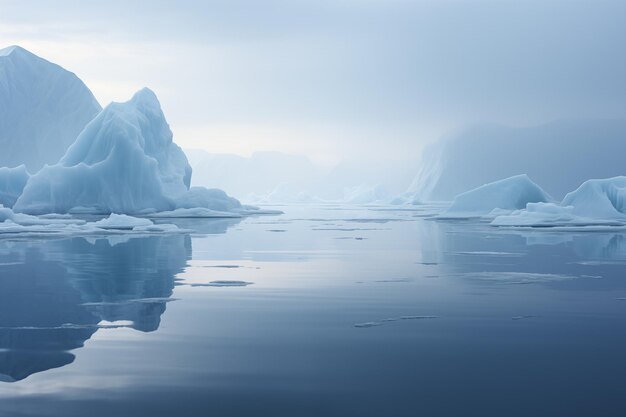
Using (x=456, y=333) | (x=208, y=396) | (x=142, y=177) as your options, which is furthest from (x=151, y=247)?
(x=142, y=177)

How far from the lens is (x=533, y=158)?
111 m

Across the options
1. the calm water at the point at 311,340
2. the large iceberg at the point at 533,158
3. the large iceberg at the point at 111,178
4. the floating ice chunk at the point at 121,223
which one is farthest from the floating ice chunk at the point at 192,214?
the large iceberg at the point at 533,158

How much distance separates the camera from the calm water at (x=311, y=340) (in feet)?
16.3

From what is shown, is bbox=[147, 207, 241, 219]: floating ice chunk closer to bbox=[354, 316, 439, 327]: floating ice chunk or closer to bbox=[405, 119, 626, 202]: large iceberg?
bbox=[354, 316, 439, 327]: floating ice chunk

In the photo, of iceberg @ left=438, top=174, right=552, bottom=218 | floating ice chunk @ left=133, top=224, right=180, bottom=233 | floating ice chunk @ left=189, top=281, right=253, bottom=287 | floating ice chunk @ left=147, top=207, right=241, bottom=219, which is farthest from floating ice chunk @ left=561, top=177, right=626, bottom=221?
floating ice chunk @ left=189, top=281, right=253, bottom=287

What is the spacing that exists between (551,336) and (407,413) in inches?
122

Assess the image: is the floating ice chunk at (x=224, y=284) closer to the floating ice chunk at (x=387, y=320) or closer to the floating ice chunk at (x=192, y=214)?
the floating ice chunk at (x=387, y=320)

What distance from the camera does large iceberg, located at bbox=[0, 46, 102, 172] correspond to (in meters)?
57.0

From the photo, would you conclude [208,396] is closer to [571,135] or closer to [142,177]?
[142,177]

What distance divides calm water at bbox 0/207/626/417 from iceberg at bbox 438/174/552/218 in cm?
2953

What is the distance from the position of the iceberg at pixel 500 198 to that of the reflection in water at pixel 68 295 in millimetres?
29080

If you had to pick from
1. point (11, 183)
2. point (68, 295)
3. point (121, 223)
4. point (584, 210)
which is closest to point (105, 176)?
point (11, 183)

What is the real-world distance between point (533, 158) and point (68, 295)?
108 metres

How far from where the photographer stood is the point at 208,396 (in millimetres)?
5047
